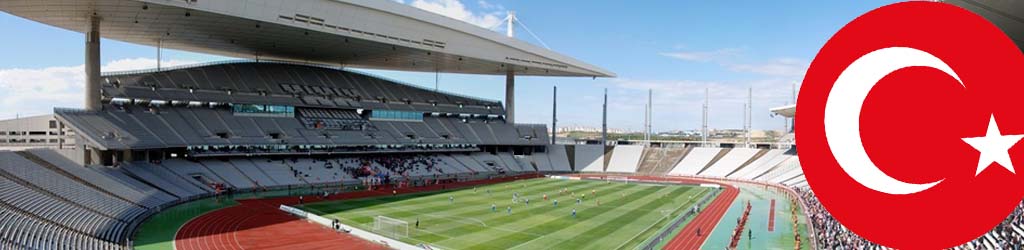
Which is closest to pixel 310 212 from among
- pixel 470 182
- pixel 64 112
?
pixel 64 112

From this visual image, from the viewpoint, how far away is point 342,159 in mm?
54375

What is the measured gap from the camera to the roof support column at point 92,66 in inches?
1463

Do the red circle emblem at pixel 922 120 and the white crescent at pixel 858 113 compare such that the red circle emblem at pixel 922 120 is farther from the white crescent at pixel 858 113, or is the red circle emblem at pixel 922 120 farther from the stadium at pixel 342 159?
the stadium at pixel 342 159

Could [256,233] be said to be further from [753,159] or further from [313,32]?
[753,159]

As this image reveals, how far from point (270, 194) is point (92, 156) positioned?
10.8 m

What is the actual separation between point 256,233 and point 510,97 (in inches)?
1879

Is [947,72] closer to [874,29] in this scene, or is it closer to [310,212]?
[874,29]

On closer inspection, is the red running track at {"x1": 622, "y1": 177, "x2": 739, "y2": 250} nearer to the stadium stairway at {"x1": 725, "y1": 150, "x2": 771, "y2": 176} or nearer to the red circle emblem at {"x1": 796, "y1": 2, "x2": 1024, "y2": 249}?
the stadium stairway at {"x1": 725, "y1": 150, "x2": 771, "y2": 176}

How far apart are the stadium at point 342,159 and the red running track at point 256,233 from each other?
0.18 m

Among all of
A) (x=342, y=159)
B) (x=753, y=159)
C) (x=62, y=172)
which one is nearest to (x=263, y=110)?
(x=342, y=159)

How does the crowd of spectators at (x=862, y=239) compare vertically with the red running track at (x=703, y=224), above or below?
above

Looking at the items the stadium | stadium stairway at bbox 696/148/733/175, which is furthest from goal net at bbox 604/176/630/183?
stadium stairway at bbox 696/148/733/175

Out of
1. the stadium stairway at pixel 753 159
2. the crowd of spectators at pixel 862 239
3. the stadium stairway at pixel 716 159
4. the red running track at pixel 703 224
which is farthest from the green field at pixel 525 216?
the stadium stairway at pixel 716 159

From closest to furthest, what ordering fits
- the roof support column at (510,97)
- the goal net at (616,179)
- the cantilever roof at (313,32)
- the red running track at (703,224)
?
1. the red running track at (703,224)
2. the cantilever roof at (313,32)
3. the goal net at (616,179)
4. the roof support column at (510,97)
